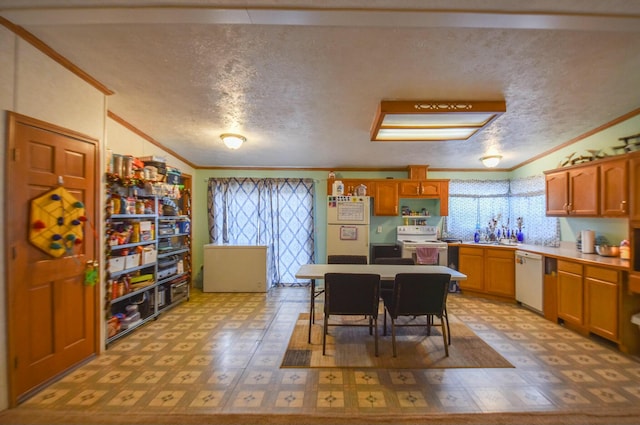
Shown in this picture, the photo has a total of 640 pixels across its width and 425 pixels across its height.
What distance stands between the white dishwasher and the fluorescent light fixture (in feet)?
6.75

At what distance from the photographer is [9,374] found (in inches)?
75.5

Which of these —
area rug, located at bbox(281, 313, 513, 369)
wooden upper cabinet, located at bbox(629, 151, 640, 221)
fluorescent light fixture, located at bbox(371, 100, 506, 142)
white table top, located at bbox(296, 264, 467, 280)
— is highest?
fluorescent light fixture, located at bbox(371, 100, 506, 142)

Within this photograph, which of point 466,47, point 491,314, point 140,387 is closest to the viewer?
point 466,47

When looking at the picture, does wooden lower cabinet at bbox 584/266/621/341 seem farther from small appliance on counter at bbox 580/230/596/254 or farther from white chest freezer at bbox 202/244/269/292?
white chest freezer at bbox 202/244/269/292

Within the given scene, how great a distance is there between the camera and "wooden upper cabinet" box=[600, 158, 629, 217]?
288 cm

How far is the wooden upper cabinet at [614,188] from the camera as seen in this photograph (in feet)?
9.45

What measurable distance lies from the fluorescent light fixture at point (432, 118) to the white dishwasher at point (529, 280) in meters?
2.06

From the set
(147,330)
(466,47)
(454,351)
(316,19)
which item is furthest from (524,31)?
(147,330)

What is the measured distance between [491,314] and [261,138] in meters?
4.04

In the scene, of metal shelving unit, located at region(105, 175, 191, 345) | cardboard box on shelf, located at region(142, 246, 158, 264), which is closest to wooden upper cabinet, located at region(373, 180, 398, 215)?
metal shelving unit, located at region(105, 175, 191, 345)

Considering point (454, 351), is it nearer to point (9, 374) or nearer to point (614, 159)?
point (614, 159)

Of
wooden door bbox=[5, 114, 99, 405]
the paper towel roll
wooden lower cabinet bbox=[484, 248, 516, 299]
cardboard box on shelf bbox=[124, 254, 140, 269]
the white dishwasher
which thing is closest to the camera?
wooden door bbox=[5, 114, 99, 405]

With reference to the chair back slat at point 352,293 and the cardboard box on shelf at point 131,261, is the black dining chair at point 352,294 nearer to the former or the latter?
the chair back slat at point 352,293

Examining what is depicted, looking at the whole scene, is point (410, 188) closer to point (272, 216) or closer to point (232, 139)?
point (272, 216)
